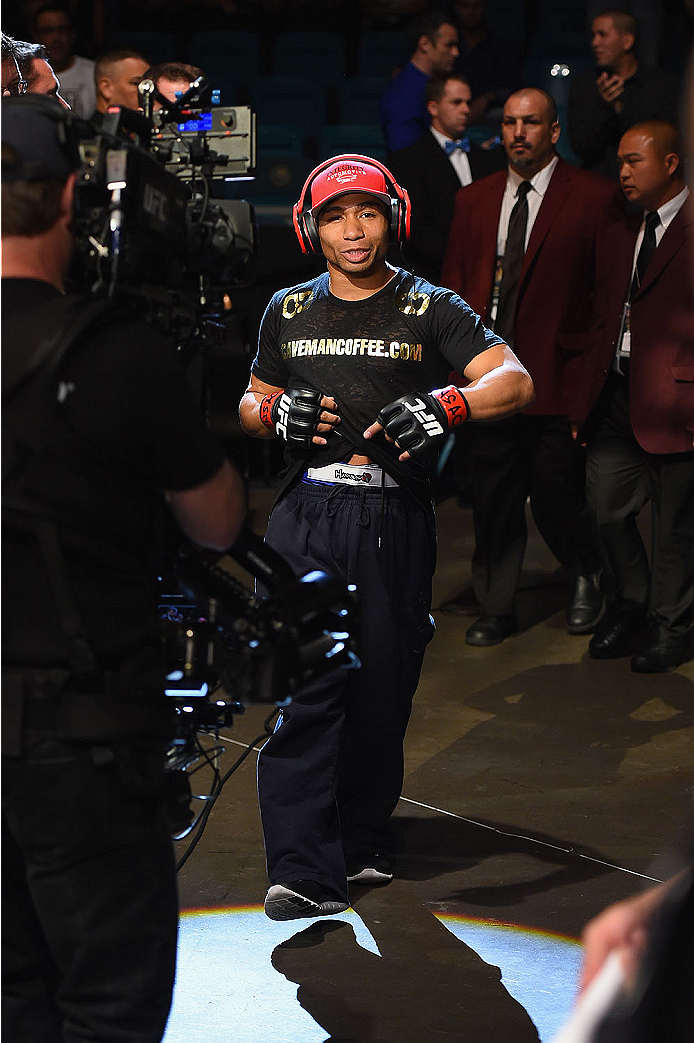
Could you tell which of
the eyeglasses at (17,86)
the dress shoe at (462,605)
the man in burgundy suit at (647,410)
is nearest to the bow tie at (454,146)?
the man in burgundy suit at (647,410)

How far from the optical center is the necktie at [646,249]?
5.55 metres

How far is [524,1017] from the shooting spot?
3.08m

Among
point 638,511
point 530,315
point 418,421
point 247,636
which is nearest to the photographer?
point 247,636

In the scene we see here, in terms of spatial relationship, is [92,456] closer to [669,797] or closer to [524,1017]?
[524,1017]

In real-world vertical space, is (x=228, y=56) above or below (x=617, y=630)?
above

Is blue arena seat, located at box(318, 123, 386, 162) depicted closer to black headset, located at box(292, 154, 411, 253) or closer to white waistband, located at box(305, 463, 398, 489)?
black headset, located at box(292, 154, 411, 253)

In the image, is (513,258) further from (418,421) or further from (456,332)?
(418,421)

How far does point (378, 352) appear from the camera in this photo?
143 inches

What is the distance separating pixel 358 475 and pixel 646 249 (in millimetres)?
2487

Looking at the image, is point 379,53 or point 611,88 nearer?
point 611,88

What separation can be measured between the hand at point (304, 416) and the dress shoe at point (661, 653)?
8.13 feet

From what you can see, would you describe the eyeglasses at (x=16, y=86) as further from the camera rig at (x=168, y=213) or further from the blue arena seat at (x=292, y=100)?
the blue arena seat at (x=292, y=100)

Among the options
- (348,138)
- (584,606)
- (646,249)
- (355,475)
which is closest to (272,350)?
(355,475)

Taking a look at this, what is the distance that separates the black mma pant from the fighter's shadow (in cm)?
17
